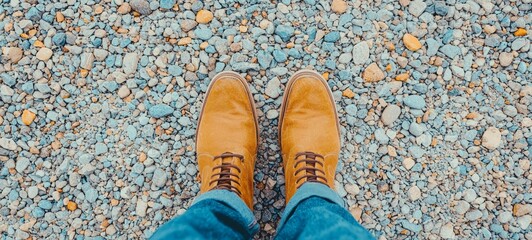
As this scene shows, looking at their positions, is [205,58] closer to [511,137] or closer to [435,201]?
[435,201]

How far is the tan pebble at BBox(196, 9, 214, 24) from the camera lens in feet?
6.25

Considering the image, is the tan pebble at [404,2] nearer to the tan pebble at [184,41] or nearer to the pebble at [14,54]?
the tan pebble at [184,41]

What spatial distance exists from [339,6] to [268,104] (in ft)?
1.58

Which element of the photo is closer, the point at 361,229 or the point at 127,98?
the point at 361,229

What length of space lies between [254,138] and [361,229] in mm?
618

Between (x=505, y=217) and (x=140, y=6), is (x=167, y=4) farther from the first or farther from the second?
(x=505, y=217)

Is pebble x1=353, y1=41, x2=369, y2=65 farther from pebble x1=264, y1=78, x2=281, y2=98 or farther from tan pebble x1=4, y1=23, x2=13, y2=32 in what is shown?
tan pebble x1=4, y1=23, x2=13, y2=32

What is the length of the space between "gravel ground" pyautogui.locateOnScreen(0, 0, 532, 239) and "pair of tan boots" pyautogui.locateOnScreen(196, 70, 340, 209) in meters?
0.06

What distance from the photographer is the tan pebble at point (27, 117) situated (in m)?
1.89

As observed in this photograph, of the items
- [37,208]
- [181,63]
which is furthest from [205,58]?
[37,208]

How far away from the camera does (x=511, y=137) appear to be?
188 cm

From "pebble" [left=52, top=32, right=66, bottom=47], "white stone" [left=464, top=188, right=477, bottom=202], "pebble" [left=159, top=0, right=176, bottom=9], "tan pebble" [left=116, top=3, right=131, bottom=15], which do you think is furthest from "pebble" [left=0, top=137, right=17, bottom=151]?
"white stone" [left=464, top=188, right=477, bottom=202]

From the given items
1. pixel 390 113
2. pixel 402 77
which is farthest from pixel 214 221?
pixel 402 77

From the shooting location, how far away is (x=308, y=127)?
1872 millimetres
